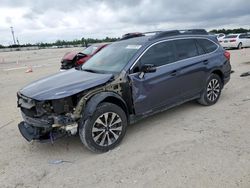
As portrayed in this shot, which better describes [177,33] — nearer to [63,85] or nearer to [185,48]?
[185,48]

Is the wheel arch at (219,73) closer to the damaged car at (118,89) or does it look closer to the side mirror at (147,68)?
the damaged car at (118,89)

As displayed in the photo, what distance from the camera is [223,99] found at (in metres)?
6.52

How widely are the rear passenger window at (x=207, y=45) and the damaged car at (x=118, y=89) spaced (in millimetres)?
25

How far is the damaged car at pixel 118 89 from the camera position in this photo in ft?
12.8

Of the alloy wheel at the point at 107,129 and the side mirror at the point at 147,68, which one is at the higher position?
the side mirror at the point at 147,68

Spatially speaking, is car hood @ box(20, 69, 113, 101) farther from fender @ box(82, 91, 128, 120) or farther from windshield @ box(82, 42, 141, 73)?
windshield @ box(82, 42, 141, 73)

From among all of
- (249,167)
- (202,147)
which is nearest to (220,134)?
(202,147)

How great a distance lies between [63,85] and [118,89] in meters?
0.87

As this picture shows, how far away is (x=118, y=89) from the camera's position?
4293mm

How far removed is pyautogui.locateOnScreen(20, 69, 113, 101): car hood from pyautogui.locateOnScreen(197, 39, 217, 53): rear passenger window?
2594 mm

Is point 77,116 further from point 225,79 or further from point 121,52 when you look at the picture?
point 225,79

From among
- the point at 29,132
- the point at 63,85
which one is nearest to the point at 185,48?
the point at 63,85

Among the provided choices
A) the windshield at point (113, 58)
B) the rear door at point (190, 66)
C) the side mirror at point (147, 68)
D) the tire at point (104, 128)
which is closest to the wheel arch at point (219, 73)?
the rear door at point (190, 66)

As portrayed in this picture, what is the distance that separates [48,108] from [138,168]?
5.15ft
